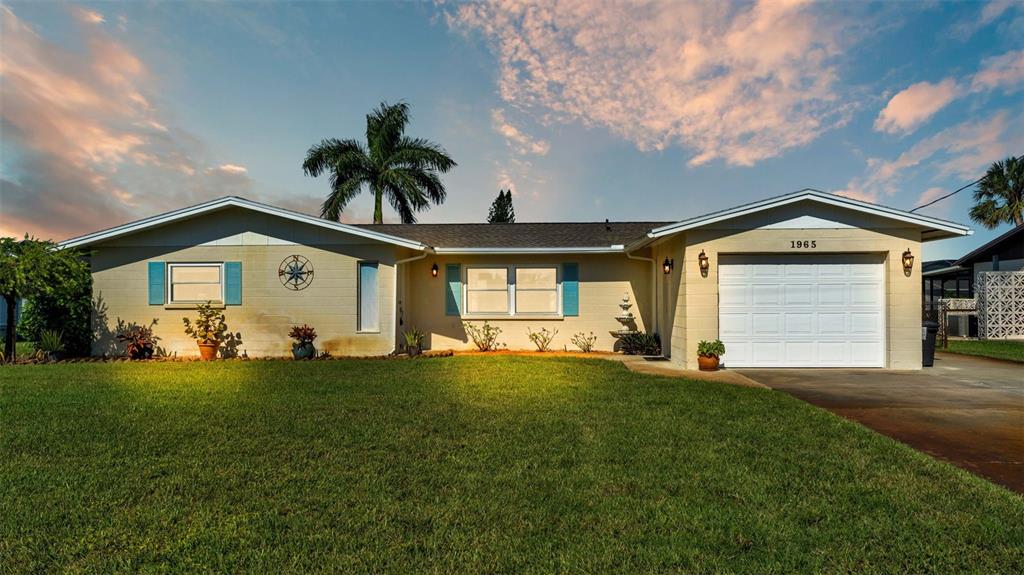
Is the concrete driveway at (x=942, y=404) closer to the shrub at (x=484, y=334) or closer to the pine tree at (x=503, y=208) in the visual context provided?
the shrub at (x=484, y=334)

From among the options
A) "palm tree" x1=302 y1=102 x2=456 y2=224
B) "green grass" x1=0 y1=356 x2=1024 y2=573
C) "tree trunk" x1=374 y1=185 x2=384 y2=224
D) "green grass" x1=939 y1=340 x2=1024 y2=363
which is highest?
"palm tree" x1=302 y1=102 x2=456 y2=224

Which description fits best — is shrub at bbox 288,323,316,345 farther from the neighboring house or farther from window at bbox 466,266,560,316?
window at bbox 466,266,560,316

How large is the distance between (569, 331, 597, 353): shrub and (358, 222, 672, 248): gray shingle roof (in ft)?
7.61

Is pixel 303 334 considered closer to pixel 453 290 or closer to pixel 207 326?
pixel 207 326

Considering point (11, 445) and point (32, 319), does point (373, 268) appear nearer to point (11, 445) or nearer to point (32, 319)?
point (11, 445)

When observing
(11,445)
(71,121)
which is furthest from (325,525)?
(71,121)

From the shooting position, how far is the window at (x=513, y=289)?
1183cm

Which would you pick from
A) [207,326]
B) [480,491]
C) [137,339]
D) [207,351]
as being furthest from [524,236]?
[480,491]

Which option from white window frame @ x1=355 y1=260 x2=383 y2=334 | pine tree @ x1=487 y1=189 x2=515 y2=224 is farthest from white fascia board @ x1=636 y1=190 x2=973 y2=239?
pine tree @ x1=487 y1=189 x2=515 y2=224

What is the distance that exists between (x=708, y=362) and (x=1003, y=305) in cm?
1422

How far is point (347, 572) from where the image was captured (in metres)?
2.28

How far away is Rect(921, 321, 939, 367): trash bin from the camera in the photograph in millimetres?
9031

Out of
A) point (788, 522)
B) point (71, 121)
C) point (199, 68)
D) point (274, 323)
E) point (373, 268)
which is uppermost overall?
point (199, 68)

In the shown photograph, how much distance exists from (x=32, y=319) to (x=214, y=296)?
3909 millimetres
